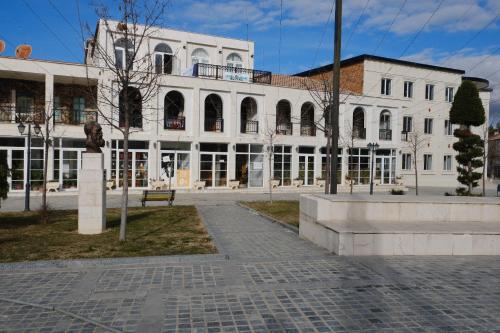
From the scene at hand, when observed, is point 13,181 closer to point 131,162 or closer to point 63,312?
point 131,162

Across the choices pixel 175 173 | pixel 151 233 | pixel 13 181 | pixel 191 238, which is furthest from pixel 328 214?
pixel 13 181

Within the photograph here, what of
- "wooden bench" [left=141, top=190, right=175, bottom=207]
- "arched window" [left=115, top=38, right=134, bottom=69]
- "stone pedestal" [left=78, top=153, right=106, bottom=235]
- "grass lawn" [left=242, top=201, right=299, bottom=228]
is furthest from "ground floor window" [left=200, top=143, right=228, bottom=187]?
"stone pedestal" [left=78, top=153, right=106, bottom=235]

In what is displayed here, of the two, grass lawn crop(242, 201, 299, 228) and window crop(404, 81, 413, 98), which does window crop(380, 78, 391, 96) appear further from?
grass lawn crop(242, 201, 299, 228)

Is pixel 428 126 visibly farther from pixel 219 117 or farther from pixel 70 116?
pixel 70 116

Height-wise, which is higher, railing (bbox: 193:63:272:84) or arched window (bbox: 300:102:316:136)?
railing (bbox: 193:63:272:84)

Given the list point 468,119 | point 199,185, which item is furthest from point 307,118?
point 468,119

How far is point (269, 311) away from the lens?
5121 millimetres

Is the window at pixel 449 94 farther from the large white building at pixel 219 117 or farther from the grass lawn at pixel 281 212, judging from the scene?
the grass lawn at pixel 281 212

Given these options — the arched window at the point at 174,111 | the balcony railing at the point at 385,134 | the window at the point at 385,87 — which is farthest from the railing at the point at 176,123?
the window at the point at 385,87

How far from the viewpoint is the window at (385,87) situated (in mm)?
37375

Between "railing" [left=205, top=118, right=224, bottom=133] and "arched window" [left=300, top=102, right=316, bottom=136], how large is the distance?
6.66m

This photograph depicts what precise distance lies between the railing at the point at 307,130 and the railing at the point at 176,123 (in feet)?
31.6

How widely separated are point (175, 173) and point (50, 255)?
1878 centimetres

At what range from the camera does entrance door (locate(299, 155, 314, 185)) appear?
30781 millimetres
